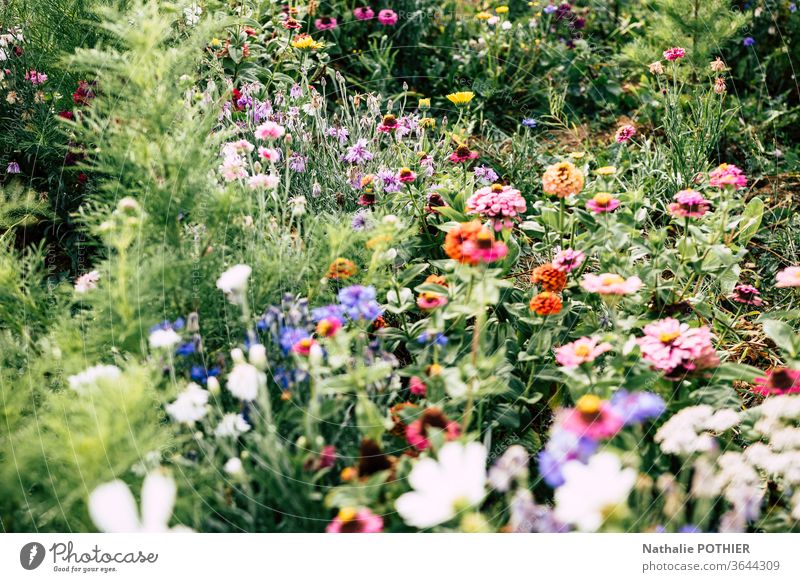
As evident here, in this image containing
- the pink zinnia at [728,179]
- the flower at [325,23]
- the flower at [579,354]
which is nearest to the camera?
the flower at [579,354]

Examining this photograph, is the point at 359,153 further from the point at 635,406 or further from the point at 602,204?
the point at 635,406

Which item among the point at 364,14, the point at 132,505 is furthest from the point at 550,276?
the point at 364,14

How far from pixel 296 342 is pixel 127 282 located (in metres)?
0.33

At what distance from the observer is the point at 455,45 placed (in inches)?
120

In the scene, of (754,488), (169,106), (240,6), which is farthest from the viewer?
(240,6)

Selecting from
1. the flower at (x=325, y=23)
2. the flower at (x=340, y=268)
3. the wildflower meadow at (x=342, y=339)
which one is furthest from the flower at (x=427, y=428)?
the flower at (x=325, y=23)

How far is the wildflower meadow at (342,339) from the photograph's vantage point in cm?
109

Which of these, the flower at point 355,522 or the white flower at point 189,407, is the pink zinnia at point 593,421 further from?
the white flower at point 189,407

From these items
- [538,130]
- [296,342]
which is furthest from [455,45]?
[296,342]

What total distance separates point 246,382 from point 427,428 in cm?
32

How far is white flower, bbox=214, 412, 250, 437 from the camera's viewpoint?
1123mm

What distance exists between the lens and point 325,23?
116 inches

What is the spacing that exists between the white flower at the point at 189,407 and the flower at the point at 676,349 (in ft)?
2.62
